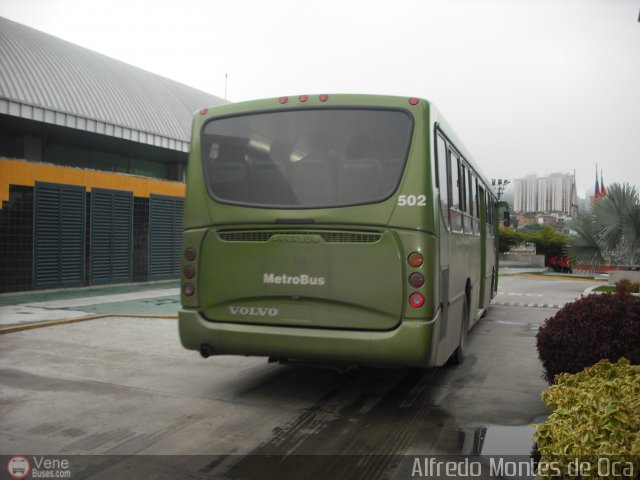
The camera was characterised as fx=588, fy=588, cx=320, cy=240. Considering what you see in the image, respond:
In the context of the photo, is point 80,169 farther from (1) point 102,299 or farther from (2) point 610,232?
(2) point 610,232

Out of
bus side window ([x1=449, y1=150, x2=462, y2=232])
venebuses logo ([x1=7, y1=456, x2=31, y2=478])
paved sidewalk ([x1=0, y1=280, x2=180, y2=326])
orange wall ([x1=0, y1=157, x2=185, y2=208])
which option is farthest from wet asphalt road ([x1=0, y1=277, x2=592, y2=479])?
orange wall ([x1=0, y1=157, x2=185, y2=208])

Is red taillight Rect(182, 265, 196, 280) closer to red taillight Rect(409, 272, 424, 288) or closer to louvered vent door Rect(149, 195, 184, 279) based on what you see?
red taillight Rect(409, 272, 424, 288)

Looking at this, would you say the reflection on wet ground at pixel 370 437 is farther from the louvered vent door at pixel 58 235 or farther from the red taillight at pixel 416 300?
the louvered vent door at pixel 58 235

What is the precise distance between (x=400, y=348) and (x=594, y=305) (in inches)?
83.8

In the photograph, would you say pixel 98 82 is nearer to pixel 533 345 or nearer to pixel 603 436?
pixel 533 345

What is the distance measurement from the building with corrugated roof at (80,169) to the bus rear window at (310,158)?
35.2 feet

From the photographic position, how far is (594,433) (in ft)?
11.4

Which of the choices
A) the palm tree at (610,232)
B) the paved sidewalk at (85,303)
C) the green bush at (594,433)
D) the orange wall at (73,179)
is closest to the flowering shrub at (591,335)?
the green bush at (594,433)

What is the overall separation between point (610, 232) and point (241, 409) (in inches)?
817

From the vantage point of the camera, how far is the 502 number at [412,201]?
17.9 ft

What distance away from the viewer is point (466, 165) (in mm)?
8469

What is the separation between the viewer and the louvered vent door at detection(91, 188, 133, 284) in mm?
17266

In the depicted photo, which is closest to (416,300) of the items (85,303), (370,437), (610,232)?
(370,437)

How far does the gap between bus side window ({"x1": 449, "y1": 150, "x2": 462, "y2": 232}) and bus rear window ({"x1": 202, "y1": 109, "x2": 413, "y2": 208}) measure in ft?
4.52
